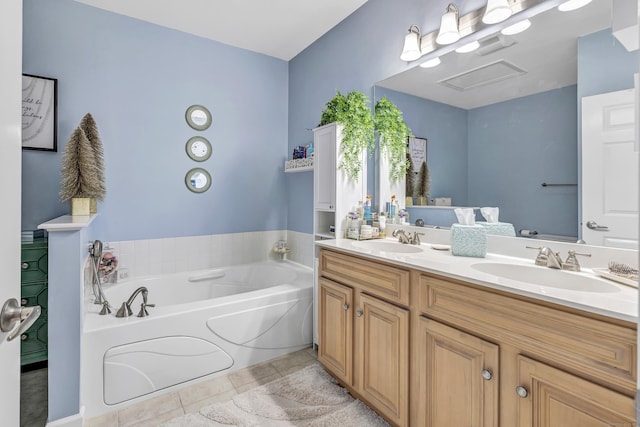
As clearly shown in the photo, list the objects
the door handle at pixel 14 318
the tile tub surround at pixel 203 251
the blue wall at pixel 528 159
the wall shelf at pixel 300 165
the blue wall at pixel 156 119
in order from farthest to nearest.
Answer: the wall shelf at pixel 300 165 → the tile tub surround at pixel 203 251 → the blue wall at pixel 156 119 → the blue wall at pixel 528 159 → the door handle at pixel 14 318

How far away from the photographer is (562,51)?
1.44 meters

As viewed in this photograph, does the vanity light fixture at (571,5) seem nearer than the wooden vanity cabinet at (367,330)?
Yes

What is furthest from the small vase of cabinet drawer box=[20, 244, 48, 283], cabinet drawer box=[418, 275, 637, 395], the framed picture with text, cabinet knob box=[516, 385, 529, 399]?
cabinet knob box=[516, 385, 529, 399]

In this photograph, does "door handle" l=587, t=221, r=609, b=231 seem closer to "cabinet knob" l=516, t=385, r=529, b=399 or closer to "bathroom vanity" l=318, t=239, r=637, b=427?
"bathroom vanity" l=318, t=239, r=637, b=427

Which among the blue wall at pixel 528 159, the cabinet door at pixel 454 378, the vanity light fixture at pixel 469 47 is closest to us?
the cabinet door at pixel 454 378

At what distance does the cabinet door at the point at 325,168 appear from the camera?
7.47 ft

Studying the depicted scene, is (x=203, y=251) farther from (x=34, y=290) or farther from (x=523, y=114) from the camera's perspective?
(x=523, y=114)

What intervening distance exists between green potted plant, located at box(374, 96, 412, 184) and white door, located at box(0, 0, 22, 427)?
77.3 inches

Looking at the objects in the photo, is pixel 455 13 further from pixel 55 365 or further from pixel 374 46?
pixel 55 365

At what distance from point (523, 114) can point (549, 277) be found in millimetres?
828

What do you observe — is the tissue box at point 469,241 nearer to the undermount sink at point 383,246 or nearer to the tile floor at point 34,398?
the undermount sink at point 383,246

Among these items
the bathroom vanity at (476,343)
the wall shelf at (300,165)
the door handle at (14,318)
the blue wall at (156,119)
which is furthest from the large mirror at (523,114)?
the door handle at (14,318)

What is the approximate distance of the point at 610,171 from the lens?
1274 millimetres

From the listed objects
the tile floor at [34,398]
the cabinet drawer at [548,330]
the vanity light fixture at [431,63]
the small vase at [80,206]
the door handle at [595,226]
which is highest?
the vanity light fixture at [431,63]
